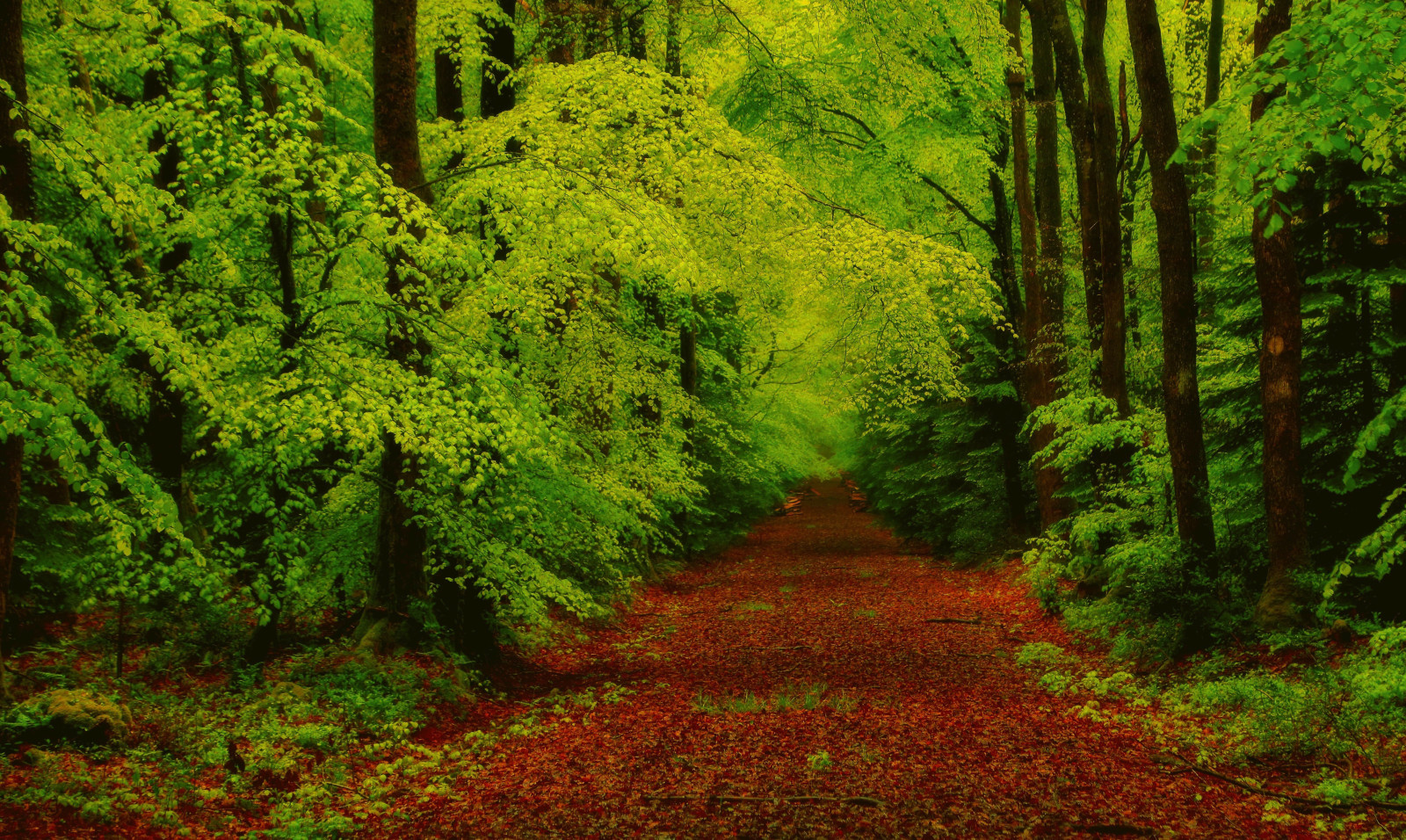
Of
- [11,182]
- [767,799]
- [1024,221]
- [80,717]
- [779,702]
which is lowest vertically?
[779,702]

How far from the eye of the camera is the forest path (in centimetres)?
554

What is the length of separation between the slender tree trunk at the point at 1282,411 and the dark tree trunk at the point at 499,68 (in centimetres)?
862

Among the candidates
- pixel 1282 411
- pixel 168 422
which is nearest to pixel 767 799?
pixel 1282 411

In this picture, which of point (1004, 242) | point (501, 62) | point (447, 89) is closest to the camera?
point (501, 62)

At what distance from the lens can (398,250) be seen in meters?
Answer: 8.39

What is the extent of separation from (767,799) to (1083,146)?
34.5ft

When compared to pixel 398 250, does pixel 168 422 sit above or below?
below

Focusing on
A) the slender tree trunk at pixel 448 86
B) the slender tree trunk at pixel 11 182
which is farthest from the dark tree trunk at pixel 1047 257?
the slender tree trunk at pixel 11 182

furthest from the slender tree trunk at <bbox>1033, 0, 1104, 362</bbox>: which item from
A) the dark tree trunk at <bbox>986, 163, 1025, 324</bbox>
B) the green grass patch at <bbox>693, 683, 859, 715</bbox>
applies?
the green grass patch at <bbox>693, 683, 859, 715</bbox>

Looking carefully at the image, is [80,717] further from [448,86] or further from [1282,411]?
[1282,411]

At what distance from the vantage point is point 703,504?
902 inches

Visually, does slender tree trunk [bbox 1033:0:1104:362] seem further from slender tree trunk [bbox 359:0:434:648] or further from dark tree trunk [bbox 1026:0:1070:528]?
slender tree trunk [bbox 359:0:434:648]

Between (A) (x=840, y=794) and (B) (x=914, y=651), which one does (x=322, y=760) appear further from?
(B) (x=914, y=651)

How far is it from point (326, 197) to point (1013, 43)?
13.4m
